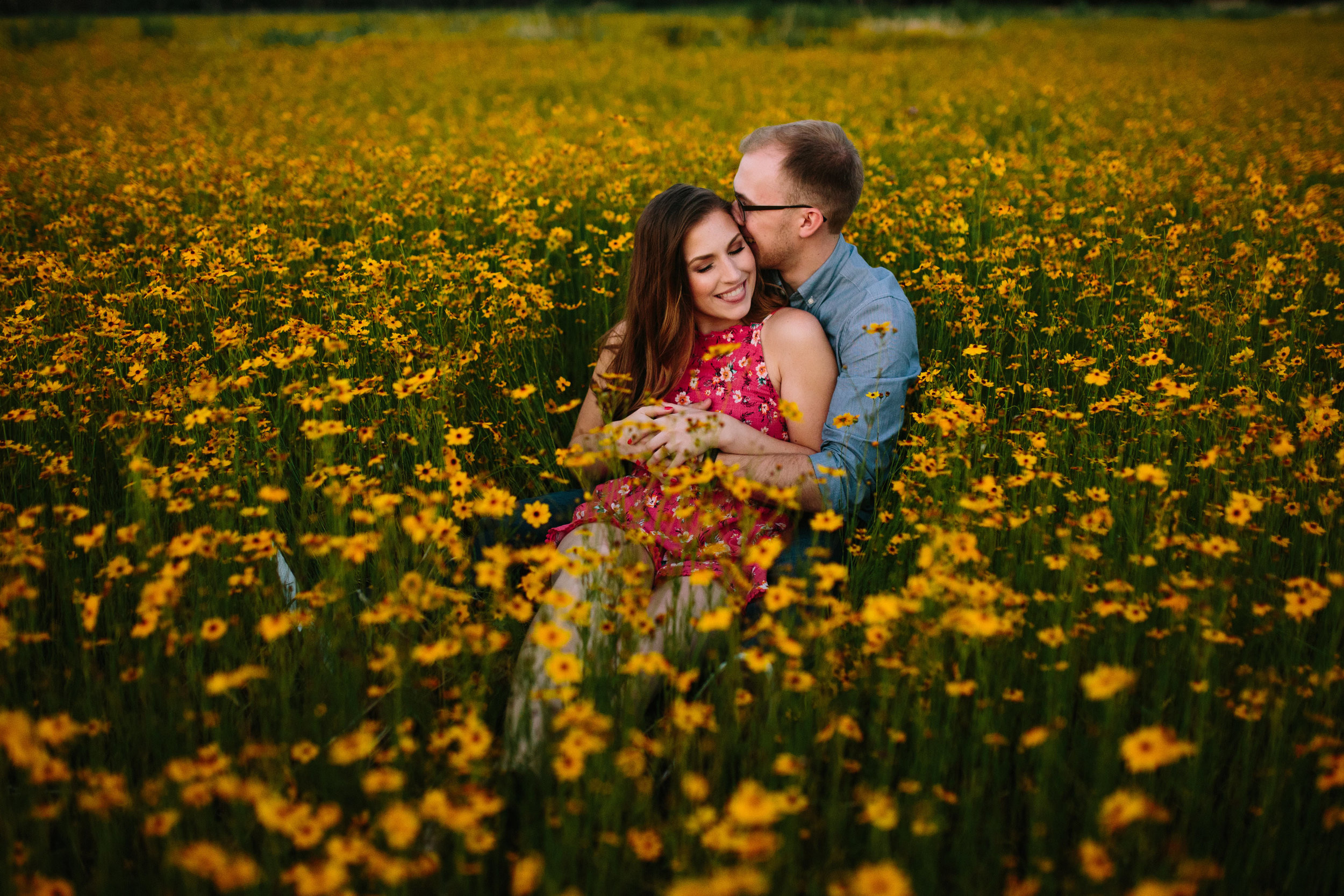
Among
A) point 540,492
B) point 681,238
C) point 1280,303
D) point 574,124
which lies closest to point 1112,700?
point 681,238

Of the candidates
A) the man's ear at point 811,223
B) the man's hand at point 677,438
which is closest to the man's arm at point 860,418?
the man's hand at point 677,438

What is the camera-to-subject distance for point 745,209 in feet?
→ 10.3

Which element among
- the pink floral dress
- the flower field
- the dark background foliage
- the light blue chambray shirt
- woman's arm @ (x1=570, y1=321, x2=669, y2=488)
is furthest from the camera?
the dark background foliage

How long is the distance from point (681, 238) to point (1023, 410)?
5.17ft

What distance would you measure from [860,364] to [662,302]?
0.74 metres

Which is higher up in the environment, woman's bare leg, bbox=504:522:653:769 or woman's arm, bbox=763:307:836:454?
woman's arm, bbox=763:307:836:454

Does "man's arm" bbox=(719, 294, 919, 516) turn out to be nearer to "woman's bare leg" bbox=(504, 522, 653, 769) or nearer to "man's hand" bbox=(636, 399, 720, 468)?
"man's hand" bbox=(636, 399, 720, 468)

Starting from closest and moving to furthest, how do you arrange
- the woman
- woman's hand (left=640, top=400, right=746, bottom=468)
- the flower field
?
1. the flower field
2. woman's hand (left=640, top=400, right=746, bottom=468)
3. the woman

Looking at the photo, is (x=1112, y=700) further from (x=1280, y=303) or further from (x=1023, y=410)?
(x=1280, y=303)

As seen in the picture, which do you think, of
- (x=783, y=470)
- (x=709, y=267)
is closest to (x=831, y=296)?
(x=709, y=267)

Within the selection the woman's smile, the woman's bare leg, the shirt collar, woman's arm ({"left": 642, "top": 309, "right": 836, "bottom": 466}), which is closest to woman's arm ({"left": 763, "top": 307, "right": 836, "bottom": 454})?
woman's arm ({"left": 642, "top": 309, "right": 836, "bottom": 466})

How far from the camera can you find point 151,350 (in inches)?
117

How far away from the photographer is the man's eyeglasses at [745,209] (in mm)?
3088

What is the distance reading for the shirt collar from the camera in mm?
3176
